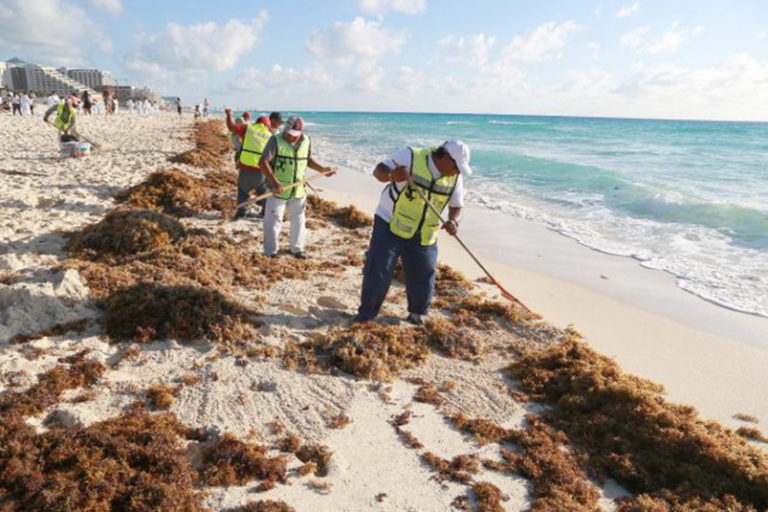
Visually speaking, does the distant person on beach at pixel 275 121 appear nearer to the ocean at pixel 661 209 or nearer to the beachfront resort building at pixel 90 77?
the ocean at pixel 661 209

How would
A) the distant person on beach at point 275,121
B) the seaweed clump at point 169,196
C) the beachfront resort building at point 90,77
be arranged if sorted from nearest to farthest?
1. the distant person on beach at point 275,121
2. the seaweed clump at point 169,196
3. the beachfront resort building at point 90,77

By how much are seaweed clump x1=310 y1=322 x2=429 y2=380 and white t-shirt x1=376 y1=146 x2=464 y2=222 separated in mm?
1040

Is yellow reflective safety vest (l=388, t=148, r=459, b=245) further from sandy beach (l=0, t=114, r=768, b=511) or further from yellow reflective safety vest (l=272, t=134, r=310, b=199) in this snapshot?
yellow reflective safety vest (l=272, t=134, r=310, b=199)

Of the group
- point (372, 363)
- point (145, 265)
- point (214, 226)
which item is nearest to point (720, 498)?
point (372, 363)

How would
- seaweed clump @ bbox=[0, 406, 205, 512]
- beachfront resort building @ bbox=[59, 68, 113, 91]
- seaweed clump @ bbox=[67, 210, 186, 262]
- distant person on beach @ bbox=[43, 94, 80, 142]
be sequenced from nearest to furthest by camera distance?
1. seaweed clump @ bbox=[0, 406, 205, 512]
2. seaweed clump @ bbox=[67, 210, 186, 262]
3. distant person on beach @ bbox=[43, 94, 80, 142]
4. beachfront resort building @ bbox=[59, 68, 113, 91]

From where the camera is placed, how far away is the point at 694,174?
1975 cm

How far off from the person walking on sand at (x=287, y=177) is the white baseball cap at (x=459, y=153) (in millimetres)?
2672

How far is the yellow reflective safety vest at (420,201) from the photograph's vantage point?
4.20 metres

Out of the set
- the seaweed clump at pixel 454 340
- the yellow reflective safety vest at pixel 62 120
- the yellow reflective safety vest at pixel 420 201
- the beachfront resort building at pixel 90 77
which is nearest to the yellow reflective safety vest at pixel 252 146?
the yellow reflective safety vest at pixel 420 201

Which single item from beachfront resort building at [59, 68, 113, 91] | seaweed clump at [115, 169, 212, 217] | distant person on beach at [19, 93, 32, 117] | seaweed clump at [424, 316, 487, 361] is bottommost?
seaweed clump at [424, 316, 487, 361]

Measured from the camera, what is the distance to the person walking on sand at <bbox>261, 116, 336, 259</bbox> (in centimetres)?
609

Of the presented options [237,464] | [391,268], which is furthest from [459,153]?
[237,464]

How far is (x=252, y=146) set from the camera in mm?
7695

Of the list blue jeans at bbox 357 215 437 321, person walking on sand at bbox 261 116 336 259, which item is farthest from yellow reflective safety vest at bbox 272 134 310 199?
blue jeans at bbox 357 215 437 321
